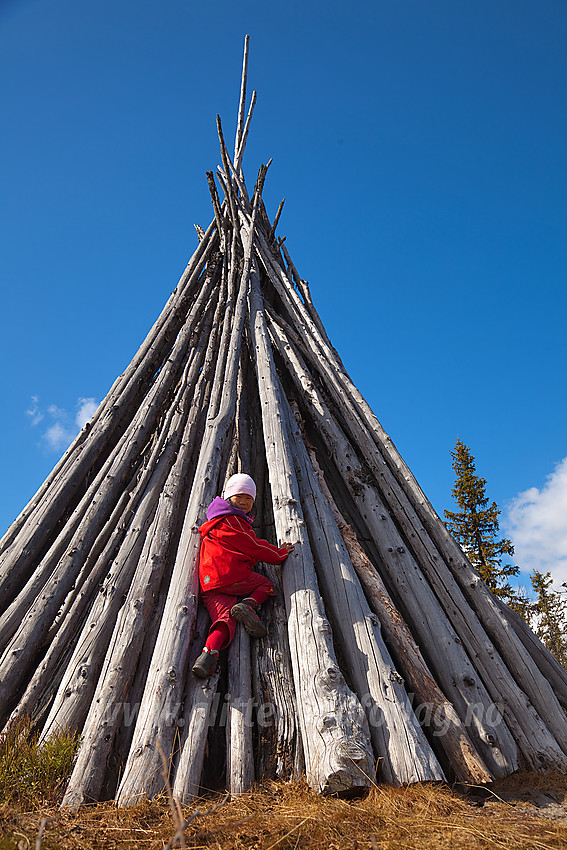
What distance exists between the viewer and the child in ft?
11.5

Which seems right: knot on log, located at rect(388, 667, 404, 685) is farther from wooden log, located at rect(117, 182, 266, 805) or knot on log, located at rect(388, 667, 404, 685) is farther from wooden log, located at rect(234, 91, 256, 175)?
wooden log, located at rect(234, 91, 256, 175)


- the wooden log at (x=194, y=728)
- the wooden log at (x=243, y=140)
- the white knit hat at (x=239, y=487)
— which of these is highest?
the wooden log at (x=243, y=140)

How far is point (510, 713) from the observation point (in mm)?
3504

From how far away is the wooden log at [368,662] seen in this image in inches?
108

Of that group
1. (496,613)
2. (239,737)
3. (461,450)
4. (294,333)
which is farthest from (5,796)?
(461,450)

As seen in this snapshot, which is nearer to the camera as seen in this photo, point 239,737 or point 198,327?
point 239,737

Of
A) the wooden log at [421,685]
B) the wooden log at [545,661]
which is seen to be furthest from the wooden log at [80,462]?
the wooden log at [545,661]

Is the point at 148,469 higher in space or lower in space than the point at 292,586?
higher

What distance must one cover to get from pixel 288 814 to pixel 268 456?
288cm

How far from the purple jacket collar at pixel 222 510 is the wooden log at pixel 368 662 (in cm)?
65

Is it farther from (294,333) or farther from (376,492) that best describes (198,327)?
(376,492)

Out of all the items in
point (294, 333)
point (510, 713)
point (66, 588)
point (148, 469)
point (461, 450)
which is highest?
point (461, 450)

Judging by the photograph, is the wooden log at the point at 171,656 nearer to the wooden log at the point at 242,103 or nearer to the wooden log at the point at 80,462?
the wooden log at the point at 80,462

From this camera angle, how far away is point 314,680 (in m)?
3.00
